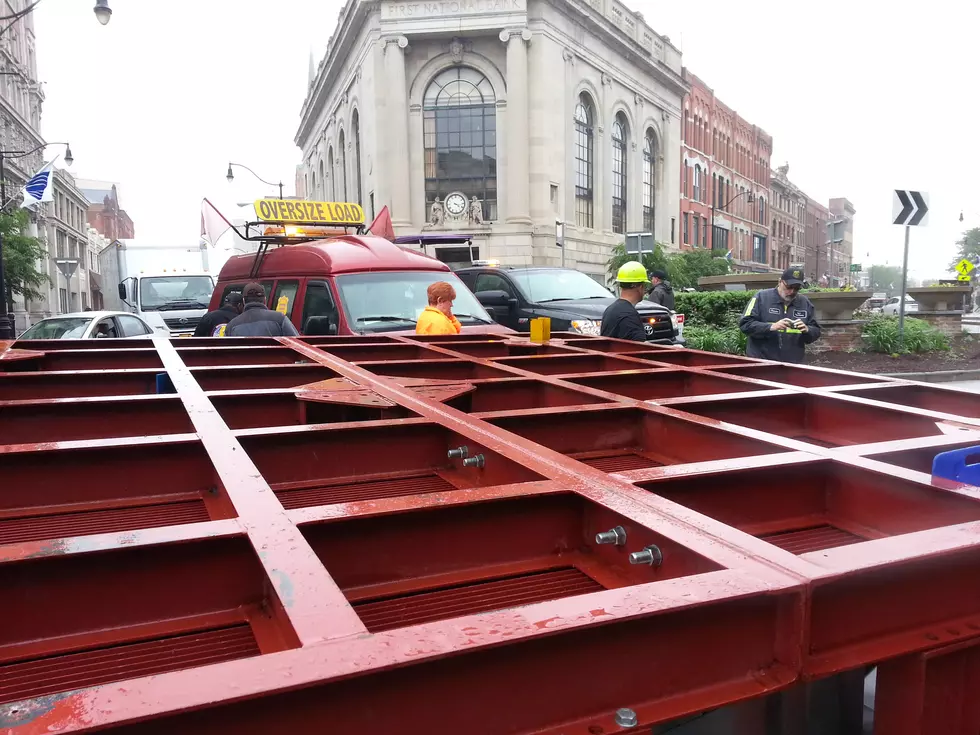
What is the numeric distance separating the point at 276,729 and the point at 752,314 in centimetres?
779

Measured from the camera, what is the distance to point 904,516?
2.26 meters

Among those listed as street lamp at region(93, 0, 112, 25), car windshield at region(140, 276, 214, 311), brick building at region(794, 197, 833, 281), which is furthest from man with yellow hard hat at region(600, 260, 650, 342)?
brick building at region(794, 197, 833, 281)

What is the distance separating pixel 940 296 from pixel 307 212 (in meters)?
16.4

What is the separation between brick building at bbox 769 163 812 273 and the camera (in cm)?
8025

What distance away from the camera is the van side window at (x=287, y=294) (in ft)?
31.5

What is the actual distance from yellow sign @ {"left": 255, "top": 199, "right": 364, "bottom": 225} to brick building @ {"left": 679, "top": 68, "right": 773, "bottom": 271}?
3782 centimetres

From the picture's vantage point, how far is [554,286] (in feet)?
47.7

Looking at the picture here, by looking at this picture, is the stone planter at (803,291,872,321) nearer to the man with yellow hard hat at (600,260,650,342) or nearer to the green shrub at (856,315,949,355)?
the green shrub at (856,315,949,355)

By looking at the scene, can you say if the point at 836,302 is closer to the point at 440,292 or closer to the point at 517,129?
the point at 440,292

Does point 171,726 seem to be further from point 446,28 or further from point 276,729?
point 446,28

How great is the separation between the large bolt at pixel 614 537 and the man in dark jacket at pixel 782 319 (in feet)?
21.3

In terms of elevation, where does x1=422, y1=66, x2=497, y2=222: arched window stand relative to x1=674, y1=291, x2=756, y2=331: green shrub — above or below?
above

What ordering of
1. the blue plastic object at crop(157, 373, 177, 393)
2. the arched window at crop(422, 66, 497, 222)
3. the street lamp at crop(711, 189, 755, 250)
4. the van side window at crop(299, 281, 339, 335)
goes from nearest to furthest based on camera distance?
the blue plastic object at crop(157, 373, 177, 393) < the van side window at crop(299, 281, 339, 335) < the arched window at crop(422, 66, 497, 222) < the street lamp at crop(711, 189, 755, 250)

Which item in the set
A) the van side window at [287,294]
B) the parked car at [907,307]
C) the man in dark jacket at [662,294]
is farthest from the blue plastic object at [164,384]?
the parked car at [907,307]
